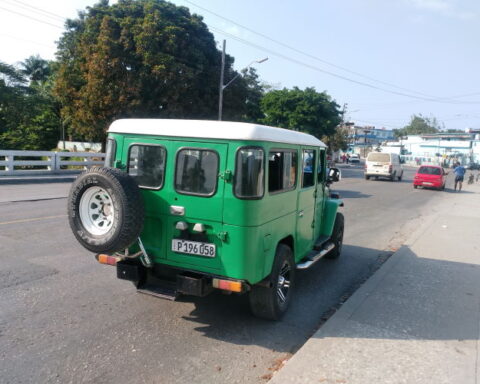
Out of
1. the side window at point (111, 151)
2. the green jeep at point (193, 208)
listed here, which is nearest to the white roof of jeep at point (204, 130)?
the green jeep at point (193, 208)

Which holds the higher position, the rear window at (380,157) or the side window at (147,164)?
the rear window at (380,157)

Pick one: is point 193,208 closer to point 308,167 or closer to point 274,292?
point 274,292

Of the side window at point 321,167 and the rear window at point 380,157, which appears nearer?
the side window at point 321,167

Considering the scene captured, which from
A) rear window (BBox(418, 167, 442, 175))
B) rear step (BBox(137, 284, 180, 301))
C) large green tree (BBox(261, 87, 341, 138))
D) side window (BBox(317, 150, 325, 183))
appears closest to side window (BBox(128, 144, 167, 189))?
rear step (BBox(137, 284, 180, 301))

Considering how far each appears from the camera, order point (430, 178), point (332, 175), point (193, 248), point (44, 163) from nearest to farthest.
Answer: point (193, 248) → point (332, 175) → point (44, 163) → point (430, 178)

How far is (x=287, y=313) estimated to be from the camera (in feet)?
16.4

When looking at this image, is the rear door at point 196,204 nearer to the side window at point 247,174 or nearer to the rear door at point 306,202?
the side window at point 247,174

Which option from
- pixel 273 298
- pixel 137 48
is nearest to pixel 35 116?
pixel 137 48

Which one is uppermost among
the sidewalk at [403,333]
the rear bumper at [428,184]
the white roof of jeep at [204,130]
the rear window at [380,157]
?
the rear window at [380,157]

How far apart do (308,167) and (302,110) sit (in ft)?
110

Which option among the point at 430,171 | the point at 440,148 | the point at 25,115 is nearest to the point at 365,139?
the point at 440,148

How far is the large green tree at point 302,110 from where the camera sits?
3828cm

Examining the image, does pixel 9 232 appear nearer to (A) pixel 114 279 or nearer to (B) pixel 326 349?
(A) pixel 114 279

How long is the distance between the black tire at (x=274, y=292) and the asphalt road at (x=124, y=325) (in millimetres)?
159
